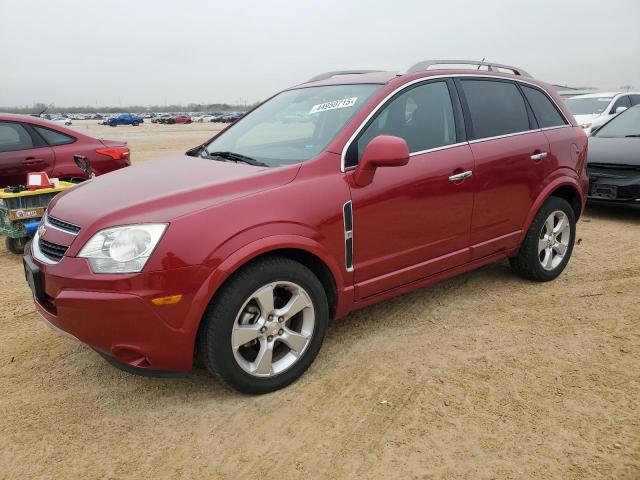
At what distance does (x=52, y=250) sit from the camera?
9.35 feet

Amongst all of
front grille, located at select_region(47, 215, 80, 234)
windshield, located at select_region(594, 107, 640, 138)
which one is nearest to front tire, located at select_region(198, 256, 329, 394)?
front grille, located at select_region(47, 215, 80, 234)

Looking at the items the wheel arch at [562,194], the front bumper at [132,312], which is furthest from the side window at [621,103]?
the front bumper at [132,312]

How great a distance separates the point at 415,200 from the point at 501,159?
0.96 m

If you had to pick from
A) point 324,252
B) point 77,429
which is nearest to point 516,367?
point 324,252

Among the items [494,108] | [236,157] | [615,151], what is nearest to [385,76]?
[494,108]

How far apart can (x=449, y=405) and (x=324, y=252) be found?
107 centimetres

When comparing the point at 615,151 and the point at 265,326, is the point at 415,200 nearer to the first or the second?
the point at 265,326

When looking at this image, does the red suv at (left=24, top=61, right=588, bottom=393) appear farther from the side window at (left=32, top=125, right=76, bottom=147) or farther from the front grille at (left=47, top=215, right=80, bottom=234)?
the side window at (left=32, top=125, right=76, bottom=147)

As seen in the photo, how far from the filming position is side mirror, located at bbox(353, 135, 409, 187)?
301 centimetres

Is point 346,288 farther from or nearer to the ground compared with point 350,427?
farther from the ground

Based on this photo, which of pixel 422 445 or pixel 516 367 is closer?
pixel 422 445

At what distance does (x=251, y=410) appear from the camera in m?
2.84

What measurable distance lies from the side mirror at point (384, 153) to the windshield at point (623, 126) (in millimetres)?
6068

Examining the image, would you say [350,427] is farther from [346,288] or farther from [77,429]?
[77,429]
